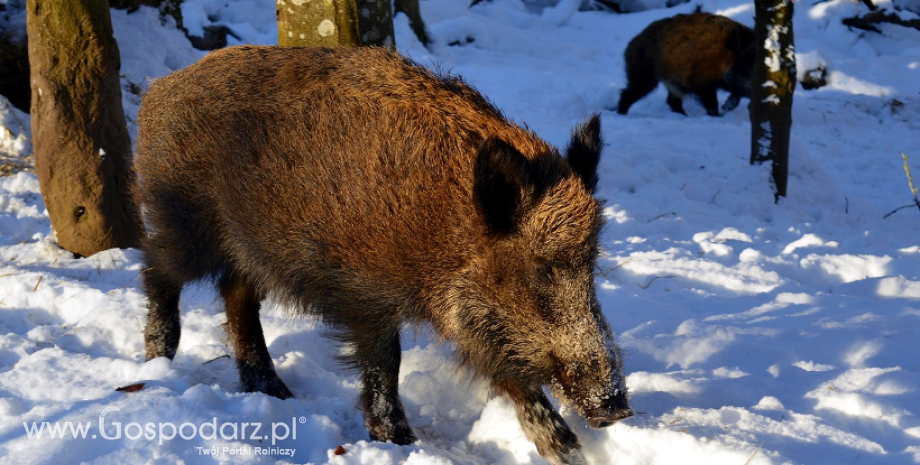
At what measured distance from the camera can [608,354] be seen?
2.51m

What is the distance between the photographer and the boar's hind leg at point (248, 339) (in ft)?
10.8

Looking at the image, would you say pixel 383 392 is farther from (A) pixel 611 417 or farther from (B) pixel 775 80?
(B) pixel 775 80

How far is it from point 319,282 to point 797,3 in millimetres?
15222

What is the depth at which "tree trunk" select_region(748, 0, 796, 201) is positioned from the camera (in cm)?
716

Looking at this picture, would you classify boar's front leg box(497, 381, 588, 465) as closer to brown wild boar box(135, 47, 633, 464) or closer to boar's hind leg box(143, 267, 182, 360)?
brown wild boar box(135, 47, 633, 464)

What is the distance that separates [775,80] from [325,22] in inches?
192

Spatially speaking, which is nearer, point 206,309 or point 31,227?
point 206,309

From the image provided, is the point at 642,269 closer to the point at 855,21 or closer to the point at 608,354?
the point at 608,354

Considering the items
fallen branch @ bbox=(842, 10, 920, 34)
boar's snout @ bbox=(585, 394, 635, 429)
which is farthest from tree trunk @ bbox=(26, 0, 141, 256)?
fallen branch @ bbox=(842, 10, 920, 34)

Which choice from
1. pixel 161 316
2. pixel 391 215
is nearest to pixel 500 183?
pixel 391 215

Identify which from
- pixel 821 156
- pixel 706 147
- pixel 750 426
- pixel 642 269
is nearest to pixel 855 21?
pixel 821 156

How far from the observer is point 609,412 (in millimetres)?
2455

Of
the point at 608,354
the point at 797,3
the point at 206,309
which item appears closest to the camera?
the point at 608,354

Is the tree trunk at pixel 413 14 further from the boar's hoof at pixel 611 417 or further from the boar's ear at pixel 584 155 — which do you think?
the boar's hoof at pixel 611 417
